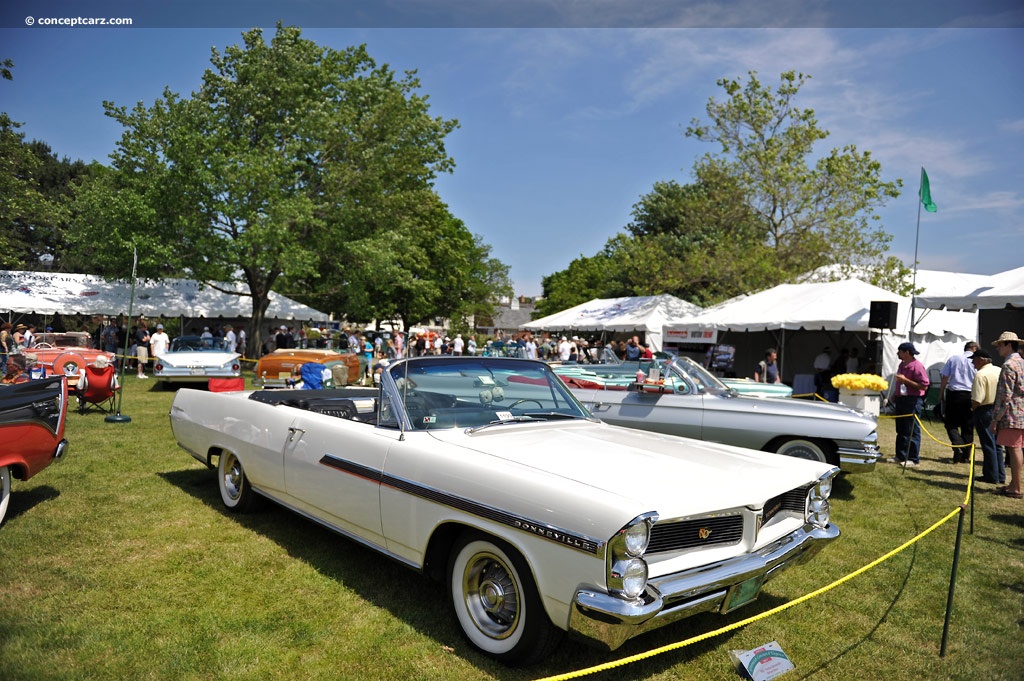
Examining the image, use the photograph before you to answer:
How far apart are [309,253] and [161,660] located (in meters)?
21.1

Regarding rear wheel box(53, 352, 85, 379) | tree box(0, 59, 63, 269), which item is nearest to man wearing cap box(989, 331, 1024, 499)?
rear wheel box(53, 352, 85, 379)

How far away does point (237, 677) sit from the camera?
299cm

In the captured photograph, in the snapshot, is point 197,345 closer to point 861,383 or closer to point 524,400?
point 524,400

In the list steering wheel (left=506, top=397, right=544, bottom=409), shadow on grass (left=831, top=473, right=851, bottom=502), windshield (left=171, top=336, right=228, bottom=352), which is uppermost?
windshield (left=171, top=336, right=228, bottom=352)

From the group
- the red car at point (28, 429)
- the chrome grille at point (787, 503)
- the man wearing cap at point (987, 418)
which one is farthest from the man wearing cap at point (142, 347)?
the man wearing cap at point (987, 418)

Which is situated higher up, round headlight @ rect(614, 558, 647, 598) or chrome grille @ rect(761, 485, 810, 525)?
chrome grille @ rect(761, 485, 810, 525)

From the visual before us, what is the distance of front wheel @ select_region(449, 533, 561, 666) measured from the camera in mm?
2924

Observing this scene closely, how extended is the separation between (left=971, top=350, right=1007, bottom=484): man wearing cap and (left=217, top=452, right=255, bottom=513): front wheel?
8.38 meters

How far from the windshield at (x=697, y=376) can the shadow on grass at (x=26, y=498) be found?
21.2 ft

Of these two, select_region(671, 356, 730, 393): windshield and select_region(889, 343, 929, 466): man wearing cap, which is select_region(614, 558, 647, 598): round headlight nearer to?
select_region(671, 356, 730, 393): windshield

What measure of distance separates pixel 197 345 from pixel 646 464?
14.8 meters

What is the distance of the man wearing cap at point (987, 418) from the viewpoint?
26.0 ft

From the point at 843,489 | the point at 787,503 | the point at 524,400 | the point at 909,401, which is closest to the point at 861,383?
the point at 909,401

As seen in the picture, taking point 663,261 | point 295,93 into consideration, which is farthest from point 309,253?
point 663,261
